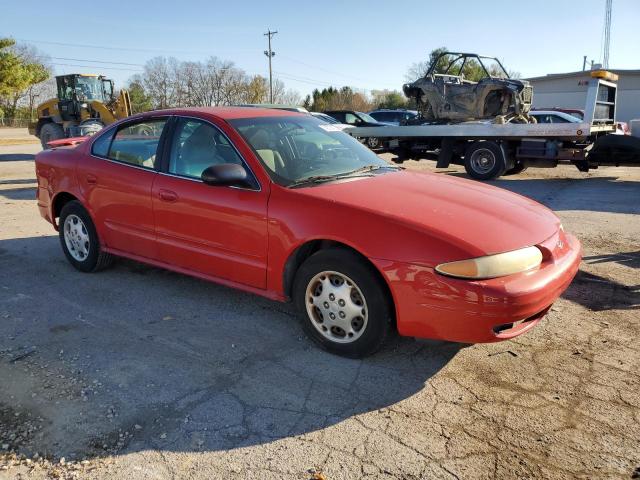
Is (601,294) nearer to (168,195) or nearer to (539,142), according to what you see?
(168,195)

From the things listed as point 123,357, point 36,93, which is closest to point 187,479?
point 123,357

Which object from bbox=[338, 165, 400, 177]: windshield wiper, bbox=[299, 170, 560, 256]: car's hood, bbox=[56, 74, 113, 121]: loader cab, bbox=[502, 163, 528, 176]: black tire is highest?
bbox=[56, 74, 113, 121]: loader cab

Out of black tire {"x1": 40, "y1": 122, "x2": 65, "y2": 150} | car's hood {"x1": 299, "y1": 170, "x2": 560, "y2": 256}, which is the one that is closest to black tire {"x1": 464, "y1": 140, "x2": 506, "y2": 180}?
car's hood {"x1": 299, "y1": 170, "x2": 560, "y2": 256}

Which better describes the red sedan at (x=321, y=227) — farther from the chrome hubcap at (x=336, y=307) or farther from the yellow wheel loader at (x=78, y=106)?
the yellow wheel loader at (x=78, y=106)

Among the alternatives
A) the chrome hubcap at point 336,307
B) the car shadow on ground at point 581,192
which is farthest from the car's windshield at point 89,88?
the chrome hubcap at point 336,307

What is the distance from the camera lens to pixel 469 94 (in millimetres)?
13195

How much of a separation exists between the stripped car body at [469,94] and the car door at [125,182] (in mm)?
9742

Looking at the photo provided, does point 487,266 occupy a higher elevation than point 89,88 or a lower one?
lower

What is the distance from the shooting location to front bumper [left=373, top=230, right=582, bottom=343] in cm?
287

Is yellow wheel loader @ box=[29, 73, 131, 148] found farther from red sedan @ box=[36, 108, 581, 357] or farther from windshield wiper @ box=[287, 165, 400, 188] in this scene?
windshield wiper @ box=[287, 165, 400, 188]

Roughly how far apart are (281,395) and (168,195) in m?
1.99

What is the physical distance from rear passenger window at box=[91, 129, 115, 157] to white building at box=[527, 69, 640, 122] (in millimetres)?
32803

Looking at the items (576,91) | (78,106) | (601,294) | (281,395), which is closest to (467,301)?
(281,395)

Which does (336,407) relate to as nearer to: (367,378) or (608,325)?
(367,378)
